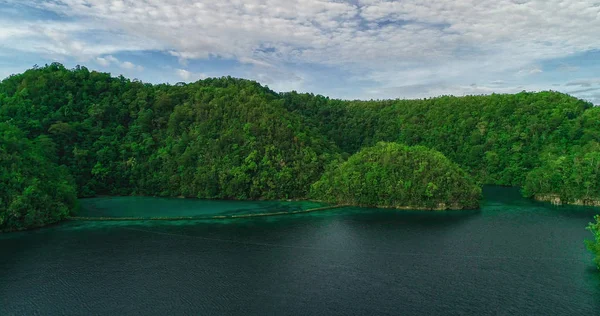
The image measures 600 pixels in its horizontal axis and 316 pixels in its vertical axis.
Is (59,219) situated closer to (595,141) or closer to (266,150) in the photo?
(266,150)

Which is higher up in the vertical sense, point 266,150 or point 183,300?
point 266,150

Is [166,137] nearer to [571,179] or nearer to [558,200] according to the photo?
[558,200]

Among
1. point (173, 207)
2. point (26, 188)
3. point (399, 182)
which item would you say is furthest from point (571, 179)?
point (26, 188)

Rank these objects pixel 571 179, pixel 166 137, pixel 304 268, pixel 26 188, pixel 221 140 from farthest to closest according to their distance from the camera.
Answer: pixel 166 137, pixel 221 140, pixel 571 179, pixel 26 188, pixel 304 268

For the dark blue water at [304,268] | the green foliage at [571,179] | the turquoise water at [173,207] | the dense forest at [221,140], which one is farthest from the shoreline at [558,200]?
the turquoise water at [173,207]

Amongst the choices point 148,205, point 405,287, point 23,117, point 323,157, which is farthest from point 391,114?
point 405,287

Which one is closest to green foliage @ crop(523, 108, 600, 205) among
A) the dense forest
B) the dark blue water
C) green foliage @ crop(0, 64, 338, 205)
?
the dense forest
